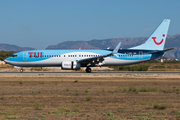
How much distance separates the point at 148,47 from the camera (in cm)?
4181

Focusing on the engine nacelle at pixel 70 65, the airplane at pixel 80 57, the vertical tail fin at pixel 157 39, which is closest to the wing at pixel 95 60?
the airplane at pixel 80 57

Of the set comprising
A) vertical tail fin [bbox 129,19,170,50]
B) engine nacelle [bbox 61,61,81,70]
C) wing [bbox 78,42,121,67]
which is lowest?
engine nacelle [bbox 61,61,81,70]

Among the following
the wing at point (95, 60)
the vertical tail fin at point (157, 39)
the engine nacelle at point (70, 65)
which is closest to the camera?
the engine nacelle at point (70, 65)

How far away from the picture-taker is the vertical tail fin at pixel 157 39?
4188cm

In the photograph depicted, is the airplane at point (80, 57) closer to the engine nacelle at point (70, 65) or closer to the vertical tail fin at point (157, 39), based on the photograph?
the vertical tail fin at point (157, 39)

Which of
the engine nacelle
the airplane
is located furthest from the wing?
the engine nacelle

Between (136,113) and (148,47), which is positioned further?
(148,47)

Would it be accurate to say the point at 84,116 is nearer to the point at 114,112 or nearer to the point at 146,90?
the point at 114,112

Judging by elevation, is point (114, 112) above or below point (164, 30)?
below

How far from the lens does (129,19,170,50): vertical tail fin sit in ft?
137

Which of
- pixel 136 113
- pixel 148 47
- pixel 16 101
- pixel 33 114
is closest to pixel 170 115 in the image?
pixel 136 113

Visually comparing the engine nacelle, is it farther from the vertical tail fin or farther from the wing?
the vertical tail fin

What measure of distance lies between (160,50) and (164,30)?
3305 millimetres

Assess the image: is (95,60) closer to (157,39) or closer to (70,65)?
(70,65)
